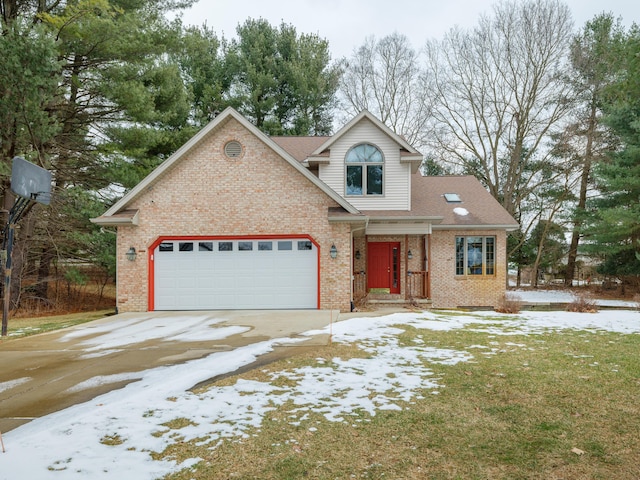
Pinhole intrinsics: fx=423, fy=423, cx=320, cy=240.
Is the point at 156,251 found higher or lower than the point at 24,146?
lower

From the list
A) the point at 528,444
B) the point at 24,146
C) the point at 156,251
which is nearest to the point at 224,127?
the point at 156,251

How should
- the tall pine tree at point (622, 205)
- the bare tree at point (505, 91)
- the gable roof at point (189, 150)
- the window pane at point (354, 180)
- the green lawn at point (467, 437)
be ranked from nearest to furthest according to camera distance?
1. the green lawn at point (467, 437)
2. the gable roof at point (189, 150)
3. the window pane at point (354, 180)
4. the tall pine tree at point (622, 205)
5. the bare tree at point (505, 91)

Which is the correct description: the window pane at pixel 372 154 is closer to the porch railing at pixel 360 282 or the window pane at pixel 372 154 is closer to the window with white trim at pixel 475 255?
the porch railing at pixel 360 282

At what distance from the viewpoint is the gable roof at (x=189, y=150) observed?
12031 millimetres

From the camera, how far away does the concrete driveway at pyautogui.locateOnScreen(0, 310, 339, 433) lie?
5035mm

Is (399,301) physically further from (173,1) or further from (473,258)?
(173,1)

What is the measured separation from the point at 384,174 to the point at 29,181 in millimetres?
10170

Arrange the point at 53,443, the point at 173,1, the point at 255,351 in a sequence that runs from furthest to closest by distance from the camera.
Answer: the point at 173,1 < the point at 255,351 < the point at 53,443

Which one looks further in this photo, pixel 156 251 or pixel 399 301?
pixel 399 301

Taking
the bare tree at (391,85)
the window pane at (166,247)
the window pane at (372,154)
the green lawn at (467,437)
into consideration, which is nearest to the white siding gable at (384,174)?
the window pane at (372,154)

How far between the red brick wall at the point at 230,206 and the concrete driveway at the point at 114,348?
3.69 feet

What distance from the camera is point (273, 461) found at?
342 cm

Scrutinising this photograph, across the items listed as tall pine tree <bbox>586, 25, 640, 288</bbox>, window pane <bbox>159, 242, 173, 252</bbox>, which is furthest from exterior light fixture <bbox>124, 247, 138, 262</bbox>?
tall pine tree <bbox>586, 25, 640, 288</bbox>

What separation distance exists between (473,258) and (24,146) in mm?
16319
